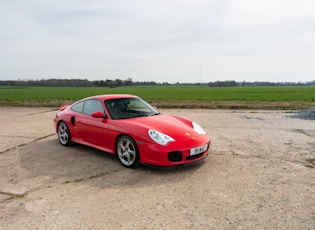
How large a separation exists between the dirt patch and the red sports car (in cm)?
27

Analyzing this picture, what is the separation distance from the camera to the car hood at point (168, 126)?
457 cm

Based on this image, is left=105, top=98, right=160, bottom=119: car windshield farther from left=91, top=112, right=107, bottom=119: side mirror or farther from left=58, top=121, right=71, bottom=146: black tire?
left=58, top=121, right=71, bottom=146: black tire

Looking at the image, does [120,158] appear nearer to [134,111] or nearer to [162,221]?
[134,111]

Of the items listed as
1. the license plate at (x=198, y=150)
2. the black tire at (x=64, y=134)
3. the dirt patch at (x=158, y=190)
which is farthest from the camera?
the black tire at (x=64, y=134)

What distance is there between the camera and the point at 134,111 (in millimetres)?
5531

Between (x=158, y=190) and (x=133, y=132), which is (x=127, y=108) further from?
(x=158, y=190)

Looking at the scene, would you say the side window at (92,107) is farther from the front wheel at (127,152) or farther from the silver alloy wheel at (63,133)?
the front wheel at (127,152)

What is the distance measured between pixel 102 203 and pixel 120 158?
1467mm

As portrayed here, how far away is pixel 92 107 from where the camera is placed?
18.8 ft

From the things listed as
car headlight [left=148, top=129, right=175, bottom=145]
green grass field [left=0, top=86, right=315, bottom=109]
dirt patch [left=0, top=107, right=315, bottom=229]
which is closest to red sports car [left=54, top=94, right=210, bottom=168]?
car headlight [left=148, top=129, right=175, bottom=145]

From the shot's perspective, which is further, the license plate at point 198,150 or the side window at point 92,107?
the side window at point 92,107

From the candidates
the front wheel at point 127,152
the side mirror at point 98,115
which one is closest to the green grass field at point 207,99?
the side mirror at point 98,115

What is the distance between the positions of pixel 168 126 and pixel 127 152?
0.88 metres

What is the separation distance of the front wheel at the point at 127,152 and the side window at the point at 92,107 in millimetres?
985
